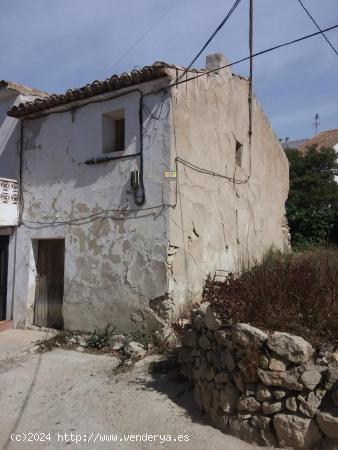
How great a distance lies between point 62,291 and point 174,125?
4.25 metres

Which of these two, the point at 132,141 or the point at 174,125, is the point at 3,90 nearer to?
the point at 132,141

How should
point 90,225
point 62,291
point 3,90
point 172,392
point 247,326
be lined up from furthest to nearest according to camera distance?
point 3,90 → point 62,291 → point 90,225 → point 172,392 → point 247,326

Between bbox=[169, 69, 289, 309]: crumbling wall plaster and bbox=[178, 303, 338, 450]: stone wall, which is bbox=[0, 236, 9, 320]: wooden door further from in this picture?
bbox=[178, 303, 338, 450]: stone wall

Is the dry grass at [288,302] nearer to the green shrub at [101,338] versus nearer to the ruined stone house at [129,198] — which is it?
the ruined stone house at [129,198]

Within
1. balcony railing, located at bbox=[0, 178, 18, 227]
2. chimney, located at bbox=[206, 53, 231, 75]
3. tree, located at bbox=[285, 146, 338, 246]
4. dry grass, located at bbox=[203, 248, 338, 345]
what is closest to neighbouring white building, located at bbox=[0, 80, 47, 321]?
balcony railing, located at bbox=[0, 178, 18, 227]

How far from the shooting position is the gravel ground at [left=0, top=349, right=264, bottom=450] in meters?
4.42

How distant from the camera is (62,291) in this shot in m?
8.92

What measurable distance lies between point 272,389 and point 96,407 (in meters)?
2.30

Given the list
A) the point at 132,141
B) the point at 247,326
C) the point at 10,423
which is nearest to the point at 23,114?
the point at 132,141

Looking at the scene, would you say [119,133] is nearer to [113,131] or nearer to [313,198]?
[113,131]

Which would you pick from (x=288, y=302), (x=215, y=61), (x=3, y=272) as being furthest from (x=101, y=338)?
(x=215, y=61)

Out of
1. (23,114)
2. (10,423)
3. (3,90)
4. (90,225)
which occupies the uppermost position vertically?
(3,90)

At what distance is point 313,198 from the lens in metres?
19.0

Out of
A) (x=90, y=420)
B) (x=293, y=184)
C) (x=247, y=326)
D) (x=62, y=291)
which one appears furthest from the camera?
(x=293, y=184)
